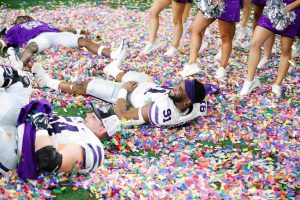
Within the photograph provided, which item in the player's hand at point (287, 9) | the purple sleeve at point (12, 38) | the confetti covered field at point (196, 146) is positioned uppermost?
the player's hand at point (287, 9)

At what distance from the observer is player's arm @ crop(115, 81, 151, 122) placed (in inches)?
157

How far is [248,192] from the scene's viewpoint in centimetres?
317

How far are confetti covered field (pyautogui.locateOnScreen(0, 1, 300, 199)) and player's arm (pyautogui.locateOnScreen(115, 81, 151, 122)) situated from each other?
14 centimetres

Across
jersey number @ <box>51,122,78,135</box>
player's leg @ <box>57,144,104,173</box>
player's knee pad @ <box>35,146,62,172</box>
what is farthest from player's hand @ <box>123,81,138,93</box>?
player's knee pad @ <box>35,146,62,172</box>

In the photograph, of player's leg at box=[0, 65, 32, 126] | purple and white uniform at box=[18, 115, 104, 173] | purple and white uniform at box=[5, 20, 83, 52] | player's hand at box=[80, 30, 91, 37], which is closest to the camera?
player's leg at box=[0, 65, 32, 126]

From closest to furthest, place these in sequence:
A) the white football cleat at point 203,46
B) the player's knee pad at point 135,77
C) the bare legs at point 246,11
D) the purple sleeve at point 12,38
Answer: the player's knee pad at point 135,77
the purple sleeve at point 12,38
the white football cleat at point 203,46
the bare legs at point 246,11

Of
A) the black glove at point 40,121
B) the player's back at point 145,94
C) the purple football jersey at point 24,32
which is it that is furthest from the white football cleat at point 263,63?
the black glove at point 40,121

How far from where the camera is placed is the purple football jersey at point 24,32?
6.04m

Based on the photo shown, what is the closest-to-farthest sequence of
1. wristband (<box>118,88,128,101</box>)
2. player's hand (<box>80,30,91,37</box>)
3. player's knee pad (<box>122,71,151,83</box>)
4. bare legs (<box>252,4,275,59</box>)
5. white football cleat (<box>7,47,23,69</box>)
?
wristband (<box>118,88,128,101</box>), player's knee pad (<box>122,71,151,83</box>), white football cleat (<box>7,47,23,69</box>), bare legs (<box>252,4,275,59</box>), player's hand (<box>80,30,91,37</box>)

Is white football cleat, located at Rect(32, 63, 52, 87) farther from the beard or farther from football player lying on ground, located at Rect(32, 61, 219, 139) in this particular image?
the beard

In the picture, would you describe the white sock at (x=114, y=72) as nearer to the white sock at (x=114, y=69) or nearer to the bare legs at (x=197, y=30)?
the white sock at (x=114, y=69)

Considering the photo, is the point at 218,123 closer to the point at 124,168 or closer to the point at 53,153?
the point at 124,168

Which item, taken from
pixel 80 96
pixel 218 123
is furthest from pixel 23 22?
pixel 218 123

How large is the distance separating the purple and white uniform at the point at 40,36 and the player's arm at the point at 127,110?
80.3 inches
